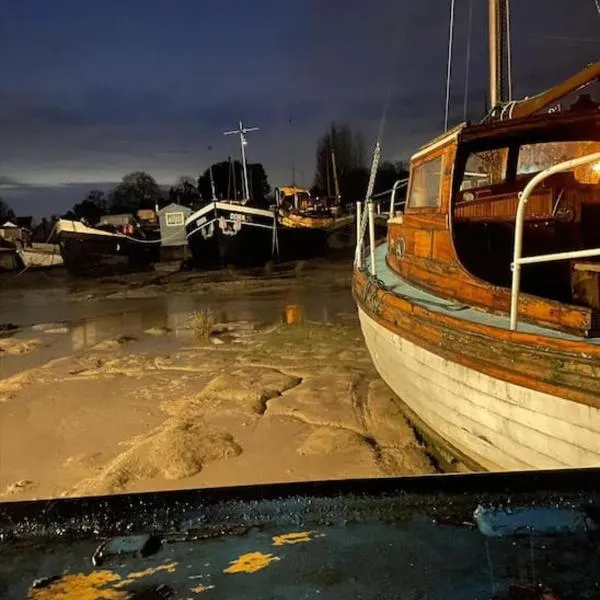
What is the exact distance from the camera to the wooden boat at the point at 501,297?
3.63 meters

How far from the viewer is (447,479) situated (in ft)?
7.45

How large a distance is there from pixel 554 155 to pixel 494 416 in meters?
4.51

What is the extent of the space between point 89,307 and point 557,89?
A: 13.9m

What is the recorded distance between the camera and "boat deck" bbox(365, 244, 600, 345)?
152 inches

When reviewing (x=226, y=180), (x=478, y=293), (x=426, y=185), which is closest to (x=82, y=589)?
(x=478, y=293)

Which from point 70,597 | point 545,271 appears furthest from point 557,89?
point 70,597

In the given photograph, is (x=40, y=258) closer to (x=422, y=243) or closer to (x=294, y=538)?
(x=422, y=243)

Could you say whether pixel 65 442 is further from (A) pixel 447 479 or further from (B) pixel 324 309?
(B) pixel 324 309

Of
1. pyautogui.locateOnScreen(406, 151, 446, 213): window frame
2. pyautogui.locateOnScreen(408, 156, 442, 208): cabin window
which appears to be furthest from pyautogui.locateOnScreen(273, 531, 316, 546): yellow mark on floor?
pyautogui.locateOnScreen(408, 156, 442, 208): cabin window

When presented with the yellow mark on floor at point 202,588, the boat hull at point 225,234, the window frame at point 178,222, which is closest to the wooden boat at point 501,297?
the yellow mark on floor at point 202,588

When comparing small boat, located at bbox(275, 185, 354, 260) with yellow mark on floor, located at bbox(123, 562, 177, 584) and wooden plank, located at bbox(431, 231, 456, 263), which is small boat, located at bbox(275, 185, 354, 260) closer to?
wooden plank, located at bbox(431, 231, 456, 263)

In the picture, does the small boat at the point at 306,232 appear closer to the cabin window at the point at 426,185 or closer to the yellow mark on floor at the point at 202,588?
the cabin window at the point at 426,185

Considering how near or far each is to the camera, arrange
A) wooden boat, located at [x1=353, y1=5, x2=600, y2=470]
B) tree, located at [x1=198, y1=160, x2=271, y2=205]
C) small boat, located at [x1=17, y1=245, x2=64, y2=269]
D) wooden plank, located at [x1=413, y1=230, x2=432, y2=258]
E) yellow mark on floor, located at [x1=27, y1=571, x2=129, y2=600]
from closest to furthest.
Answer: yellow mark on floor, located at [x1=27, y1=571, x2=129, y2=600] → wooden boat, located at [x1=353, y1=5, x2=600, y2=470] → wooden plank, located at [x1=413, y1=230, x2=432, y2=258] → small boat, located at [x1=17, y1=245, x2=64, y2=269] → tree, located at [x1=198, y1=160, x2=271, y2=205]

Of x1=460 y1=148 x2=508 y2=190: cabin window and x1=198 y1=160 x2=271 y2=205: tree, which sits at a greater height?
x1=198 y1=160 x2=271 y2=205: tree
